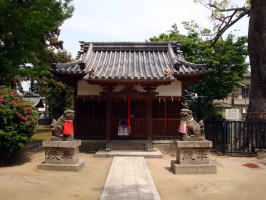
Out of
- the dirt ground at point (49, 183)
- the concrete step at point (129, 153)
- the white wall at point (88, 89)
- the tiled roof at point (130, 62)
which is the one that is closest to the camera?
the dirt ground at point (49, 183)

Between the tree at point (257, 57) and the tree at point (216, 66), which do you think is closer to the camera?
the tree at point (257, 57)

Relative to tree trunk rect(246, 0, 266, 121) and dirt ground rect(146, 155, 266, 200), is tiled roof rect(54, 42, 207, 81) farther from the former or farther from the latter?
dirt ground rect(146, 155, 266, 200)

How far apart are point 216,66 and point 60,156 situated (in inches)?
662

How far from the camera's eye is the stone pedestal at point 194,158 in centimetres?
851

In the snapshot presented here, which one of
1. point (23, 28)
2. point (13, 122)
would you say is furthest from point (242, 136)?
point (23, 28)

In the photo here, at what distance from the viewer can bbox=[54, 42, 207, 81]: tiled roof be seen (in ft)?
40.2

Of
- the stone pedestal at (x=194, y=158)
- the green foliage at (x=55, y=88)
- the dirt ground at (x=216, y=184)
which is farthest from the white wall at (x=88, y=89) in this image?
the green foliage at (x=55, y=88)

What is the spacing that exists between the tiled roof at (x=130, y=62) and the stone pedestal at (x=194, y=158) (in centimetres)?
394

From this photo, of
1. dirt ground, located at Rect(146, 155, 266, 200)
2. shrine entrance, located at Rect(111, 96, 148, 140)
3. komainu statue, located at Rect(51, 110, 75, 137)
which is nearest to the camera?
dirt ground, located at Rect(146, 155, 266, 200)

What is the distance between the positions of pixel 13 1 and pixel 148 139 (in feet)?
31.1

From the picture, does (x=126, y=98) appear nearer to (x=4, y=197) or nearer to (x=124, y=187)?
(x=124, y=187)

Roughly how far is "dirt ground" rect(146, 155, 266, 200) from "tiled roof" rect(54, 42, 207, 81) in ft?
16.1

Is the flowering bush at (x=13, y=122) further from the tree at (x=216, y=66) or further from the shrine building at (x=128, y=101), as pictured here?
the tree at (x=216, y=66)

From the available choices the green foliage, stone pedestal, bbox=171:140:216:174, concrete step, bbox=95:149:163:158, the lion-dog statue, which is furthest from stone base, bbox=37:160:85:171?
the green foliage
